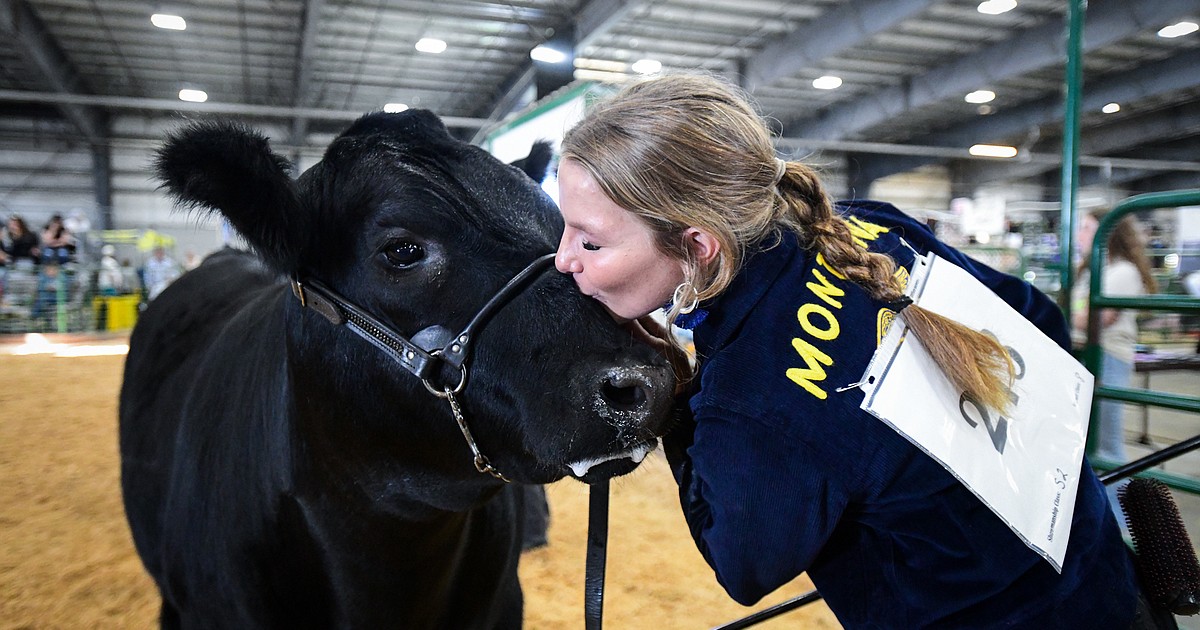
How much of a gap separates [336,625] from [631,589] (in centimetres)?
212

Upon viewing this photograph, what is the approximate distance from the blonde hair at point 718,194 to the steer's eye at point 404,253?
1.33 feet

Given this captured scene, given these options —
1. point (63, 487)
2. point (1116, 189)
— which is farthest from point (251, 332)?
point (1116, 189)

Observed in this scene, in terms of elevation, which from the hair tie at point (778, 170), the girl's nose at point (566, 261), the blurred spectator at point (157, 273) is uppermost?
the blurred spectator at point (157, 273)

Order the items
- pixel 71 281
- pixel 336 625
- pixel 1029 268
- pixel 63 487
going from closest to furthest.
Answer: pixel 336 625 < pixel 63 487 < pixel 1029 268 < pixel 71 281

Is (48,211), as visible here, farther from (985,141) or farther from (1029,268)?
(985,141)

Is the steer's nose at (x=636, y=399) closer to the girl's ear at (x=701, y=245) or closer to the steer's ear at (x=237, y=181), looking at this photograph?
the girl's ear at (x=701, y=245)

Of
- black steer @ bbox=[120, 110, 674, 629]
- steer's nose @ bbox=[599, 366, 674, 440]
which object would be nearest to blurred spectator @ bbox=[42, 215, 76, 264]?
black steer @ bbox=[120, 110, 674, 629]

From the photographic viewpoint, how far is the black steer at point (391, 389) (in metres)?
1.28

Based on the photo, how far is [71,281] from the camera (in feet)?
51.7

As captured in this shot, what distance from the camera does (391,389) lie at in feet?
4.81

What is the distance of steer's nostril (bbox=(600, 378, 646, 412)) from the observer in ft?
3.84

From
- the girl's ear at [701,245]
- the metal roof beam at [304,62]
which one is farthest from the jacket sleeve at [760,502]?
the metal roof beam at [304,62]

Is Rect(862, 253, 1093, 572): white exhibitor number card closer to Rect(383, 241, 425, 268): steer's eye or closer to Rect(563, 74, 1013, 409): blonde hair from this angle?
Rect(563, 74, 1013, 409): blonde hair

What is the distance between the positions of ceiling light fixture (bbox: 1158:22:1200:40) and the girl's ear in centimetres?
1719
